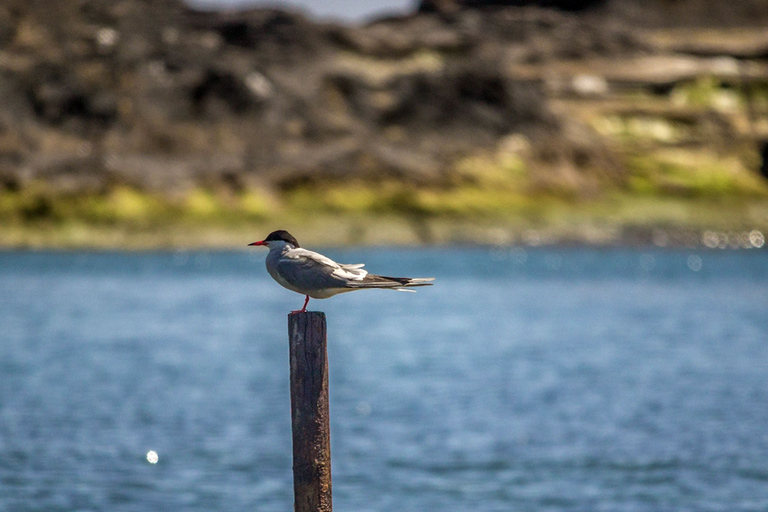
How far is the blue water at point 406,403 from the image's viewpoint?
16.2m

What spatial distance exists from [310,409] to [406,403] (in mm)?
13997

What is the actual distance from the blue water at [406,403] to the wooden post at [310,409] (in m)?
5.44

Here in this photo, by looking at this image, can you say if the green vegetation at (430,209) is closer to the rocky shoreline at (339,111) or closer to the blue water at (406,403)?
the rocky shoreline at (339,111)

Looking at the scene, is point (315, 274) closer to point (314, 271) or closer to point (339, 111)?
point (314, 271)

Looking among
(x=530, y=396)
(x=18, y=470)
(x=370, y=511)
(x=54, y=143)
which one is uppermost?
(x=54, y=143)

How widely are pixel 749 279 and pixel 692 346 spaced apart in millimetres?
31751

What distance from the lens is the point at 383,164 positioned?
272 ft

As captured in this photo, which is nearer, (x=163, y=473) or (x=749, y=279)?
(x=163, y=473)

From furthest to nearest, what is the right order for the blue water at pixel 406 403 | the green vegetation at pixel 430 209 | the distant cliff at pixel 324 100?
the distant cliff at pixel 324 100
the green vegetation at pixel 430 209
the blue water at pixel 406 403

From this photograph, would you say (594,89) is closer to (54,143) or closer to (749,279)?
(749,279)

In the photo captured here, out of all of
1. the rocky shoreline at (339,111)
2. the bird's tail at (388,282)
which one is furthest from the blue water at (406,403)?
the rocky shoreline at (339,111)

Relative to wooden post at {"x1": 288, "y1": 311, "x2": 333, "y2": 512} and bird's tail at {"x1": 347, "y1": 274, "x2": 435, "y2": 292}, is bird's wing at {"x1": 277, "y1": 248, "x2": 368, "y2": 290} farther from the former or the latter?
wooden post at {"x1": 288, "y1": 311, "x2": 333, "y2": 512}

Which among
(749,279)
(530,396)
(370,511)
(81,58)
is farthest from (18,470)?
(81,58)

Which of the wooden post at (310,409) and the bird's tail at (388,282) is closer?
the bird's tail at (388,282)
